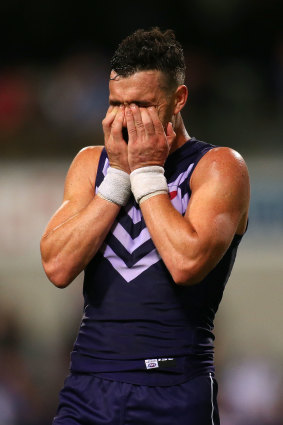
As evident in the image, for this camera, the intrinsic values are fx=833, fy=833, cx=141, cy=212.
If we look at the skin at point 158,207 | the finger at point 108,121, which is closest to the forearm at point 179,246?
the skin at point 158,207

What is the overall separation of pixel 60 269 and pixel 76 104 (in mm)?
6835

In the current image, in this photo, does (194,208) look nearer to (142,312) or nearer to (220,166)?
(220,166)

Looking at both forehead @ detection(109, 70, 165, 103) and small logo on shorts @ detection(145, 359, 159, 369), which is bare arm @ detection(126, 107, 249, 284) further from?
small logo on shorts @ detection(145, 359, 159, 369)

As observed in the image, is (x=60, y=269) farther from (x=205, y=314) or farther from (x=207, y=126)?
(x=207, y=126)

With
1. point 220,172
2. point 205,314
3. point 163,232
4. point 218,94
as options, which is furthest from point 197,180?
point 218,94

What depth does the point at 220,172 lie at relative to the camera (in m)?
3.14

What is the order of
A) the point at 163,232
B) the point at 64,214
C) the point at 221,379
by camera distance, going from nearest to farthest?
1. the point at 163,232
2. the point at 64,214
3. the point at 221,379

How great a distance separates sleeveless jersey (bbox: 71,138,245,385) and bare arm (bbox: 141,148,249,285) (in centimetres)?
11

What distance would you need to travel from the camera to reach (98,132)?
32.0 ft

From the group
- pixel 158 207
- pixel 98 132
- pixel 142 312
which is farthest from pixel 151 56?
pixel 98 132

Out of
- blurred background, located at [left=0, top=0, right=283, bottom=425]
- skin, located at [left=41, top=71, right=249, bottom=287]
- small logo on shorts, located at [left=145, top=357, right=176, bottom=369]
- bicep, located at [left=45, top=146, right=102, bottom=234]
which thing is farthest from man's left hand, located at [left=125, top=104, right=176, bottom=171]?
blurred background, located at [left=0, top=0, right=283, bottom=425]

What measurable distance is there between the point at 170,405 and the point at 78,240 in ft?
2.26

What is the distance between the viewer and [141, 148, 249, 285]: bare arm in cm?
298

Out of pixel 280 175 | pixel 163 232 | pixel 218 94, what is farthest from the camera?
pixel 218 94
